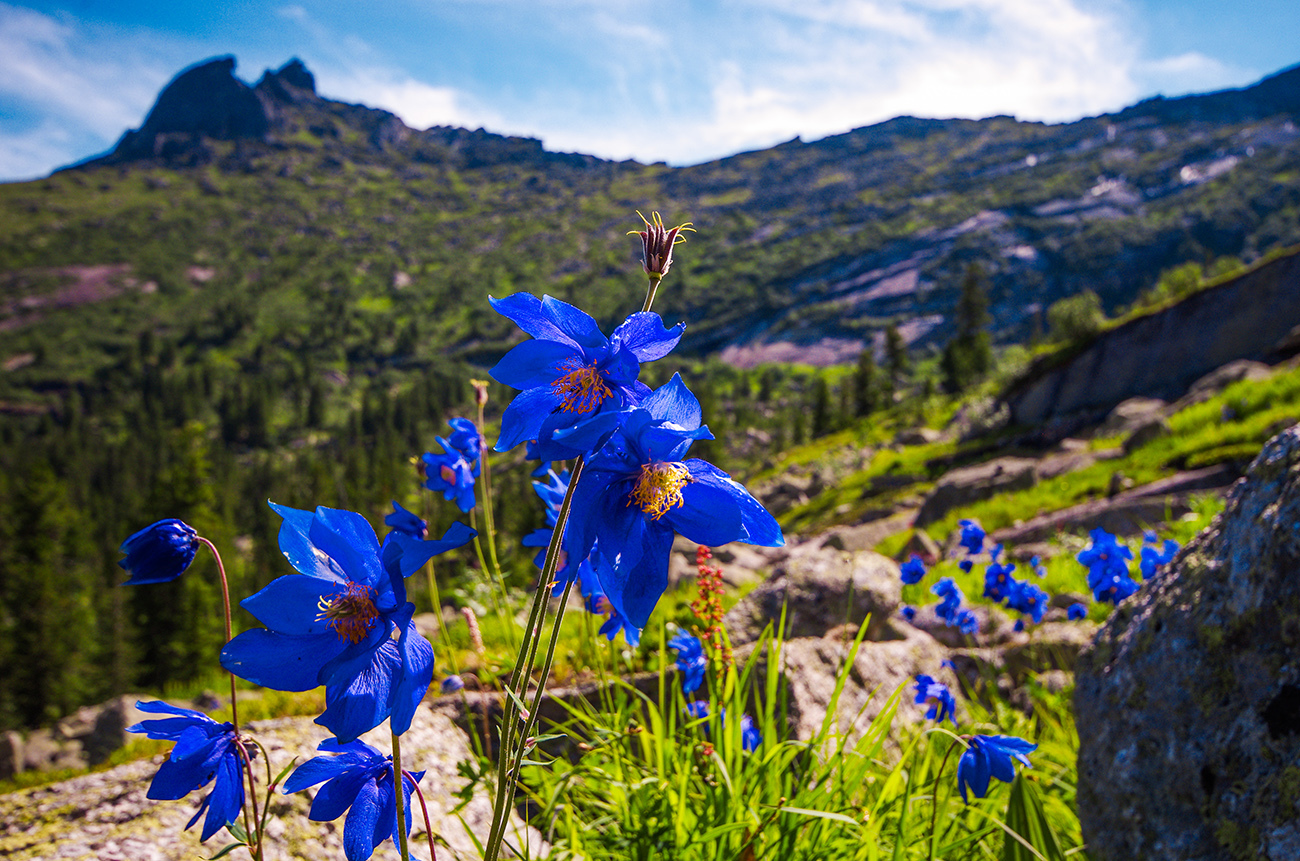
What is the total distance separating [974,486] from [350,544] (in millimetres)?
20988

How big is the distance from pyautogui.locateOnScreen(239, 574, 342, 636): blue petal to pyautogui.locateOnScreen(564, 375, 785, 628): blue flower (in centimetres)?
48

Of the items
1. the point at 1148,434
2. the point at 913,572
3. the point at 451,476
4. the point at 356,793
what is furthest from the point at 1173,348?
the point at 356,793

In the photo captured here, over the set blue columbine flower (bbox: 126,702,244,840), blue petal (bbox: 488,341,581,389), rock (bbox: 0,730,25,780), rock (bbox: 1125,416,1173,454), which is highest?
blue petal (bbox: 488,341,581,389)

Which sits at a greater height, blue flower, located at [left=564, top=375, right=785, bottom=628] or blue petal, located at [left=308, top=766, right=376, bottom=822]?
blue flower, located at [left=564, top=375, right=785, bottom=628]

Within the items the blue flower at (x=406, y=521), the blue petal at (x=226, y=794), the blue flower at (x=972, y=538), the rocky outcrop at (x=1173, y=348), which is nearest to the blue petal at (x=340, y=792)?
the blue petal at (x=226, y=794)

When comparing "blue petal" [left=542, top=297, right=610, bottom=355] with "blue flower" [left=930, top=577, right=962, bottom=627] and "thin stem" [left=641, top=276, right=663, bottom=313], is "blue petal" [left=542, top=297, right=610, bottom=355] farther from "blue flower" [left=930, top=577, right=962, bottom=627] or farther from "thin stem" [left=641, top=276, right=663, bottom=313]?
"blue flower" [left=930, top=577, right=962, bottom=627]

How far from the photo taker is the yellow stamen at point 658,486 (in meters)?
1.22

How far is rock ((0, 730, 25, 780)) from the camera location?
17853mm

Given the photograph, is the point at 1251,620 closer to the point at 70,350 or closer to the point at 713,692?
the point at 713,692

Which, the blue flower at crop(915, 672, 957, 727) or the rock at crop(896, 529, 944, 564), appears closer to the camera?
the blue flower at crop(915, 672, 957, 727)

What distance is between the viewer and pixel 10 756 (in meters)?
18.4

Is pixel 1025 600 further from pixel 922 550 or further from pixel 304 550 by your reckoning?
pixel 922 550

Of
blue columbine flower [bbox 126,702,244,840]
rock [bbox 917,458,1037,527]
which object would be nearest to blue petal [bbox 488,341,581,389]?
blue columbine flower [bbox 126,702,244,840]

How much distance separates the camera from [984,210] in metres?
200
